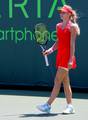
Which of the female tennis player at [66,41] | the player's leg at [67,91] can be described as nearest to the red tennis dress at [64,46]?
the female tennis player at [66,41]

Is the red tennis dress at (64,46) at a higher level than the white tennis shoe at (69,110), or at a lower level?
higher

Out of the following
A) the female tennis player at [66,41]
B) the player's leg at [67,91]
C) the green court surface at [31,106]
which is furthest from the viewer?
the player's leg at [67,91]

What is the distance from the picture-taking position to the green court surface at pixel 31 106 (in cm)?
862

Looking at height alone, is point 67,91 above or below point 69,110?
above

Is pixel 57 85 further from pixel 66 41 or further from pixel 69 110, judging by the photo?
pixel 66 41

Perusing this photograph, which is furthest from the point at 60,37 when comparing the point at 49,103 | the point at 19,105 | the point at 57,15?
the point at 57,15

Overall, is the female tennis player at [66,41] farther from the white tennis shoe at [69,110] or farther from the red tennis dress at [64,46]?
→ the white tennis shoe at [69,110]

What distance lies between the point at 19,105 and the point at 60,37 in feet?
5.57

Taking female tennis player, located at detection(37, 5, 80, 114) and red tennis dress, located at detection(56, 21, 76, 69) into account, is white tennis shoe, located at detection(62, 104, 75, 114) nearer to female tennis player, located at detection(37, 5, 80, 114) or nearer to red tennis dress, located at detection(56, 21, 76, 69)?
female tennis player, located at detection(37, 5, 80, 114)

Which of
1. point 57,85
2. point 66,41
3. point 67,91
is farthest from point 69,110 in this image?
point 66,41

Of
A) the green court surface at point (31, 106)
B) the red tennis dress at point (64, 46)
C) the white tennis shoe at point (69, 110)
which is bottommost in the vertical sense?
the green court surface at point (31, 106)

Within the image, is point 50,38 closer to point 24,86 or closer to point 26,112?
point 24,86

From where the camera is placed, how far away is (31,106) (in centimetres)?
957

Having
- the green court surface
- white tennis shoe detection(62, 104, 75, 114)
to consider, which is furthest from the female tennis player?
the green court surface
